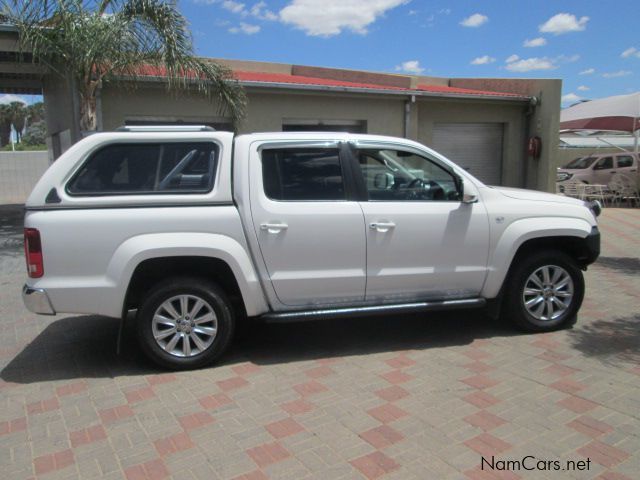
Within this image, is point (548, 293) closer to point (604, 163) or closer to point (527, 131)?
point (527, 131)

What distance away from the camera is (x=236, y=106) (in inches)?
415

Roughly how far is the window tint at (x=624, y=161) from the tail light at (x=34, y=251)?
65.3ft

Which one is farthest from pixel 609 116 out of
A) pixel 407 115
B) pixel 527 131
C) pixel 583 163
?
pixel 407 115

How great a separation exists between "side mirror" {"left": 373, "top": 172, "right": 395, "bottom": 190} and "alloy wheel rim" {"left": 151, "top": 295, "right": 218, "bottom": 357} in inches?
68.4

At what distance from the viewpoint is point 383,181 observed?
16.0 ft

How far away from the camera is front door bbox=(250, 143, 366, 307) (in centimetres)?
444

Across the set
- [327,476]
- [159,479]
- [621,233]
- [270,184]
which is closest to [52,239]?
[270,184]

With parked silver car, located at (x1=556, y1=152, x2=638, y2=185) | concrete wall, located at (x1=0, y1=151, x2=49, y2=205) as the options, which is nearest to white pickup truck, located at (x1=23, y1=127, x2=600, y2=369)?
parked silver car, located at (x1=556, y1=152, x2=638, y2=185)

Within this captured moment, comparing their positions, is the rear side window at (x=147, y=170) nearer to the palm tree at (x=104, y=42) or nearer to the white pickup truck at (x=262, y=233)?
the white pickup truck at (x=262, y=233)

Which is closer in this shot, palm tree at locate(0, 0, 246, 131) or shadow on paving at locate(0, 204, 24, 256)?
palm tree at locate(0, 0, 246, 131)

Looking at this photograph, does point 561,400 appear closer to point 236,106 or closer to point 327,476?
point 327,476

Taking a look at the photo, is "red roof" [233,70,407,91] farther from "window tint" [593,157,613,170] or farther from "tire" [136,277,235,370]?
"window tint" [593,157,613,170]

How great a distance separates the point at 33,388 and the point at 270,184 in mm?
2372

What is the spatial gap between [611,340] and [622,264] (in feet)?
12.4
